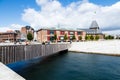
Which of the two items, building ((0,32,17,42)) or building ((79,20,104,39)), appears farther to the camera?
building ((0,32,17,42))

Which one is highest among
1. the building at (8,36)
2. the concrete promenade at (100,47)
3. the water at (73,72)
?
the building at (8,36)

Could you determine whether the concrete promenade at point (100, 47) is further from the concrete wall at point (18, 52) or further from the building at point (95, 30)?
the building at point (95, 30)

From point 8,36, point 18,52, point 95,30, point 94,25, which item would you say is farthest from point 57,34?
point 18,52

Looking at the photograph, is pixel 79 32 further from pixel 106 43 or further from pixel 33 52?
pixel 33 52

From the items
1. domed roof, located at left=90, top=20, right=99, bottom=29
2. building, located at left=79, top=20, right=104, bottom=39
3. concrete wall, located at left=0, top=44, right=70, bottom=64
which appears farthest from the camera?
domed roof, located at left=90, top=20, right=99, bottom=29

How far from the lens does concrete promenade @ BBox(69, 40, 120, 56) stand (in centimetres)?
5278

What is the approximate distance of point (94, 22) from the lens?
168 m

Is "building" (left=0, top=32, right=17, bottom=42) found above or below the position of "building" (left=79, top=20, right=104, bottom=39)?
below

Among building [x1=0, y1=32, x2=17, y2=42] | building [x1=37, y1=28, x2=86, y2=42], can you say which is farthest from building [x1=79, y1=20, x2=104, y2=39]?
building [x1=0, y1=32, x2=17, y2=42]

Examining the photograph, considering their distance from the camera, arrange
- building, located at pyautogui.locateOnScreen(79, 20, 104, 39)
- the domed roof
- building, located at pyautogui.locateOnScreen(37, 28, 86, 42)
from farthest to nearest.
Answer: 1. the domed roof
2. building, located at pyautogui.locateOnScreen(79, 20, 104, 39)
3. building, located at pyautogui.locateOnScreen(37, 28, 86, 42)

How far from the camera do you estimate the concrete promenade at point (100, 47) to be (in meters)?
52.8

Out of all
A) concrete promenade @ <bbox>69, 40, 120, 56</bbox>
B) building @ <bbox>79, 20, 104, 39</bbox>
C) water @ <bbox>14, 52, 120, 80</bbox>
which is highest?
building @ <bbox>79, 20, 104, 39</bbox>

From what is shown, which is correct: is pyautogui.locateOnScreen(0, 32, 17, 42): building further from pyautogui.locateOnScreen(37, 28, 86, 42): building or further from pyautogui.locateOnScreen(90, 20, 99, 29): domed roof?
pyautogui.locateOnScreen(90, 20, 99, 29): domed roof

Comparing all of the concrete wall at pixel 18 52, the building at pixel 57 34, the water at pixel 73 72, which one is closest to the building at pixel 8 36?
the building at pixel 57 34
